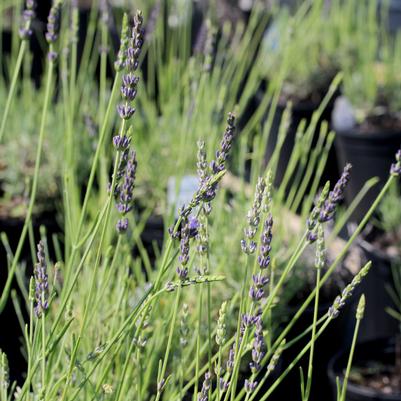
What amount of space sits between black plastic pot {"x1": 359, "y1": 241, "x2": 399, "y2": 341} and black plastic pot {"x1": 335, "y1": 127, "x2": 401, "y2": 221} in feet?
1.87

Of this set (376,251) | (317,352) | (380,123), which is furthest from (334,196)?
(380,123)

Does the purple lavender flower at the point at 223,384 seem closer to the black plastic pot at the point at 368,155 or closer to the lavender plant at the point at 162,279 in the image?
the lavender plant at the point at 162,279

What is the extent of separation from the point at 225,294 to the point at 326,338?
0.30 m

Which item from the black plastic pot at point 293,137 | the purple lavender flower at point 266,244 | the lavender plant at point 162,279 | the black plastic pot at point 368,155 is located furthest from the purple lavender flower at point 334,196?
the black plastic pot at point 293,137

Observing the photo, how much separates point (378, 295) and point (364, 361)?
0.57 meters

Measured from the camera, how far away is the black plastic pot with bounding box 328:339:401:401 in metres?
1.84

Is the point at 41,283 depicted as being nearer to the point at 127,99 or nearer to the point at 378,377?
the point at 127,99

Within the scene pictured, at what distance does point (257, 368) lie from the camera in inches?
39.9

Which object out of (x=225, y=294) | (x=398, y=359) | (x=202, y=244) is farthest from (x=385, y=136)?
(x=202, y=244)

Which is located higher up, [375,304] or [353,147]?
[353,147]

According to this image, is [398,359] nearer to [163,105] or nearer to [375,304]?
[375,304]

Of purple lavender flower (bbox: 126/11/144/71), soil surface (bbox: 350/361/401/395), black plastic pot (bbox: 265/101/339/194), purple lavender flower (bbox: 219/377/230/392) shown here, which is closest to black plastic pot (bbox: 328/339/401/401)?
soil surface (bbox: 350/361/401/395)

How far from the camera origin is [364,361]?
2.06 m

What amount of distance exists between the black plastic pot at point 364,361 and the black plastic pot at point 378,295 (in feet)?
1.29
